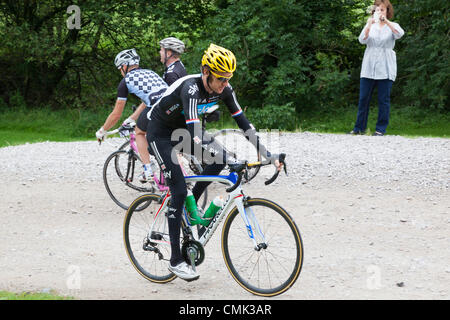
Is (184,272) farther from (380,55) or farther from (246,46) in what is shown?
(246,46)

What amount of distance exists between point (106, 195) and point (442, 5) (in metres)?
Answer: 9.12

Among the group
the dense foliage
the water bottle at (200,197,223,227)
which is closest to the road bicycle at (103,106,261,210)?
the water bottle at (200,197,223,227)

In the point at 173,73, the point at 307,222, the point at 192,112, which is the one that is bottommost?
the point at 307,222

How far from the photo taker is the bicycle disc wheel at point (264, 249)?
15.6ft

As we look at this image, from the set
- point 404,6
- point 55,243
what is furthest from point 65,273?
point 404,6

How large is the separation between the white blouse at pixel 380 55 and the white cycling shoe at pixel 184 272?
8236mm

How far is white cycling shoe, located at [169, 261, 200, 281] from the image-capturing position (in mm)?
5156

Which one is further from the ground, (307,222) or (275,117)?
(275,117)

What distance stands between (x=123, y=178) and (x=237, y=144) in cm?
207

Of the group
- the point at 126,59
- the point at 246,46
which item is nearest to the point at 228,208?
the point at 126,59

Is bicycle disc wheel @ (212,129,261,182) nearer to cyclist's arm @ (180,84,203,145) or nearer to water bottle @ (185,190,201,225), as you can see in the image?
water bottle @ (185,190,201,225)

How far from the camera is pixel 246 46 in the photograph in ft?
47.2

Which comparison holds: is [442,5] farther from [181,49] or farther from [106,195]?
[106,195]

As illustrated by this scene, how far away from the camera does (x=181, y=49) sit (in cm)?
824
